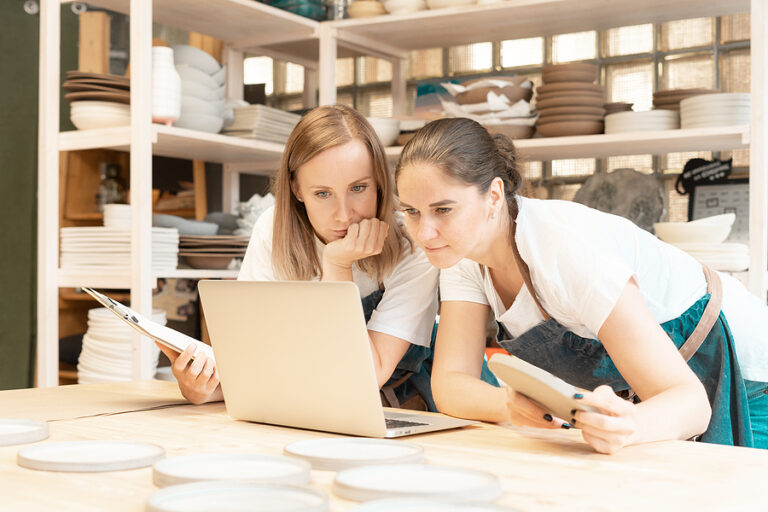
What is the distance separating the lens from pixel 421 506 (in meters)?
0.76

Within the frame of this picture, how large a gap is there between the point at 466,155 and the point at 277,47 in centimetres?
219

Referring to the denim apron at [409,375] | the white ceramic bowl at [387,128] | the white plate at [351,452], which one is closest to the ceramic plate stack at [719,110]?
the white ceramic bowl at [387,128]

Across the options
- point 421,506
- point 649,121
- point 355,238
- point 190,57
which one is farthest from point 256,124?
point 421,506

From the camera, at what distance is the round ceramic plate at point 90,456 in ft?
3.16

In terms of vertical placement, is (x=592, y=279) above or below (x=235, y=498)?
above

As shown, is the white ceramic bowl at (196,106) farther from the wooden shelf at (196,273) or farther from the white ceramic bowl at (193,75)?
the wooden shelf at (196,273)

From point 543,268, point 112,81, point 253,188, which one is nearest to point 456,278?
point 543,268

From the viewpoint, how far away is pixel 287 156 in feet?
6.11

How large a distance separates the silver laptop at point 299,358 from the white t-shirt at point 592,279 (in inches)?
10.8

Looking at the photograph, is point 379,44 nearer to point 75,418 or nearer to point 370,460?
point 75,418

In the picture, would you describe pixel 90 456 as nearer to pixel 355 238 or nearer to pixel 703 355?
pixel 355 238

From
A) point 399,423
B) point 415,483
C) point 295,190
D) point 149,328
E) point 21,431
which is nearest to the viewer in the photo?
point 415,483

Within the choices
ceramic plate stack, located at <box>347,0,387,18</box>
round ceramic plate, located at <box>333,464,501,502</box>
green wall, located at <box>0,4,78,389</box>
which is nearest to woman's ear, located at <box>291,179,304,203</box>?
round ceramic plate, located at <box>333,464,501,502</box>

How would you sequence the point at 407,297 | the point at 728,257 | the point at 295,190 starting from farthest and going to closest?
1. the point at 728,257
2. the point at 295,190
3. the point at 407,297
